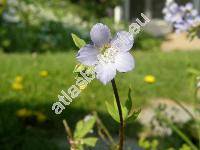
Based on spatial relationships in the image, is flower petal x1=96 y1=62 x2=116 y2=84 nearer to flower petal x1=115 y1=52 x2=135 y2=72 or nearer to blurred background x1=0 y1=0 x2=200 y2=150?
flower petal x1=115 y1=52 x2=135 y2=72

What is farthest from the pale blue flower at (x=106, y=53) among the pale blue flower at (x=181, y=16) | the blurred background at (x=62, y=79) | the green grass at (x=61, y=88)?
the green grass at (x=61, y=88)

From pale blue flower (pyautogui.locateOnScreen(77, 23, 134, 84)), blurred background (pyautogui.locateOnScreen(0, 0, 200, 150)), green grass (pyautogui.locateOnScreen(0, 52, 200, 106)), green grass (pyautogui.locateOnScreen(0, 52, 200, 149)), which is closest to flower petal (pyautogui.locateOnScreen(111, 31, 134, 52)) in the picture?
pale blue flower (pyautogui.locateOnScreen(77, 23, 134, 84))

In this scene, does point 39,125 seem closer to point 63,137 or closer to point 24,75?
point 63,137

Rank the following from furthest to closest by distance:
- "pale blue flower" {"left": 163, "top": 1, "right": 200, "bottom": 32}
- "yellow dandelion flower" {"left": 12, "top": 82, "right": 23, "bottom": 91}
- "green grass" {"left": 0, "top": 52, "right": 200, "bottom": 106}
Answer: "green grass" {"left": 0, "top": 52, "right": 200, "bottom": 106}
"yellow dandelion flower" {"left": 12, "top": 82, "right": 23, "bottom": 91}
"pale blue flower" {"left": 163, "top": 1, "right": 200, "bottom": 32}

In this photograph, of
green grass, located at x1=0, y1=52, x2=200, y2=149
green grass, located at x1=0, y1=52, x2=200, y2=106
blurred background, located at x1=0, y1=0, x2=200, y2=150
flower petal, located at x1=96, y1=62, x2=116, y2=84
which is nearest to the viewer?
flower petal, located at x1=96, y1=62, x2=116, y2=84

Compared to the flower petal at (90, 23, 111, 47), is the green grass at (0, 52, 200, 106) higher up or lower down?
lower down

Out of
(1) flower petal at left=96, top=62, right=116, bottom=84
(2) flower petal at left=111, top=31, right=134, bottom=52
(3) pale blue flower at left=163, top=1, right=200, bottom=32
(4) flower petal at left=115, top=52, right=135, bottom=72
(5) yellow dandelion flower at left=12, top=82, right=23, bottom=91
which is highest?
(2) flower petal at left=111, top=31, right=134, bottom=52

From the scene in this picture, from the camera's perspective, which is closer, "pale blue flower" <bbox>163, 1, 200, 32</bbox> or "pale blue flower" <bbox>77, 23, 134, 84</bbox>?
"pale blue flower" <bbox>77, 23, 134, 84</bbox>

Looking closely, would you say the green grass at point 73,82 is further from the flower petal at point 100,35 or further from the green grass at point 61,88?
the flower petal at point 100,35
